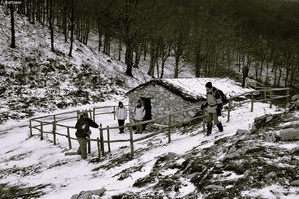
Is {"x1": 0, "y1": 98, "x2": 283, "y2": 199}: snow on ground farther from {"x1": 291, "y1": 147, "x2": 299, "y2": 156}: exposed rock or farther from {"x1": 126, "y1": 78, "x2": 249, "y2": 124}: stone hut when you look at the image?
{"x1": 126, "y1": 78, "x2": 249, "y2": 124}: stone hut

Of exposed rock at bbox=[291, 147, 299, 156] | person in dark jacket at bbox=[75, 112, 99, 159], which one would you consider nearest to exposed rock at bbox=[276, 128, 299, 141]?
exposed rock at bbox=[291, 147, 299, 156]

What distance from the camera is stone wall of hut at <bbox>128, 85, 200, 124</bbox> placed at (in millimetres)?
15566

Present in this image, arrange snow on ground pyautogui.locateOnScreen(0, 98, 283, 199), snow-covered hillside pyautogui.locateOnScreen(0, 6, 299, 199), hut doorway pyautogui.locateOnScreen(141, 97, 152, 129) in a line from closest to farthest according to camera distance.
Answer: snow-covered hillside pyautogui.locateOnScreen(0, 6, 299, 199), snow on ground pyautogui.locateOnScreen(0, 98, 283, 199), hut doorway pyautogui.locateOnScreen(141, 97, 152, 129)

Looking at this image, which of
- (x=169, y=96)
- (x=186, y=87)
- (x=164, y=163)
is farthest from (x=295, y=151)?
(x=186, y=87)

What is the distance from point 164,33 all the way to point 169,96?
24397 mm

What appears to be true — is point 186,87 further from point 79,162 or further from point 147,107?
point 79,162

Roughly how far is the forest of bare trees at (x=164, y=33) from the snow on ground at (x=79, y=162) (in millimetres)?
11910

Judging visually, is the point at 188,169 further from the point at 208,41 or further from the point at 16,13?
the point at 16,13

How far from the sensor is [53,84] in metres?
26.9

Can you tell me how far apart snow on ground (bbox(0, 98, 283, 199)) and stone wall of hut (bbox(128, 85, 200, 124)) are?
214 cm

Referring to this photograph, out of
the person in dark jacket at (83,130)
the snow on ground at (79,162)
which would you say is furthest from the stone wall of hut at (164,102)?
the person in dark jacket at (83,130)

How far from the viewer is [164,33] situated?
128ft

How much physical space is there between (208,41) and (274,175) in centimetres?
3452

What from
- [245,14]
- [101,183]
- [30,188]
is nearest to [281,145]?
[101,183]
